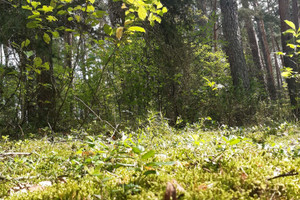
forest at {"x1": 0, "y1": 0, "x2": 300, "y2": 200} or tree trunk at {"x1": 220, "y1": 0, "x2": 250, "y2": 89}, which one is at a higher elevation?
tree trunk at {"x1": 220, "y1": 0, "x2": 250, "y2": 89}

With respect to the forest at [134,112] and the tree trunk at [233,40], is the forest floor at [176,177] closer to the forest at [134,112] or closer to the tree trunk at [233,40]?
the forest at [134,112]

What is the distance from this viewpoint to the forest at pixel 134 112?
1540mm

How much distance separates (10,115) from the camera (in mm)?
5652

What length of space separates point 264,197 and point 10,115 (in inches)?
236

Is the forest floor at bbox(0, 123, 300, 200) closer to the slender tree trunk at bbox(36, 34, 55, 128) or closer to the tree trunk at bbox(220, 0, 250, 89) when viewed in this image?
the slender tree trunk at bbox(36, 34, 55, 128)

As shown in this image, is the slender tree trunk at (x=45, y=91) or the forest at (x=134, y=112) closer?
the forest at (x=134, y=112)

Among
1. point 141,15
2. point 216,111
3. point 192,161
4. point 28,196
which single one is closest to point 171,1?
point 216,111

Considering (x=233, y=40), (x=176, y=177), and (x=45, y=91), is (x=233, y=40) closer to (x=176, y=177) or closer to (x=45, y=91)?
(x=45, y=91)

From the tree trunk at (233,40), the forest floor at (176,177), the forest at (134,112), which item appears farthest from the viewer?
the tree trunk at (233,40)

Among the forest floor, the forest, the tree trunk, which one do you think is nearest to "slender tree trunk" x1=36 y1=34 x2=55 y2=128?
the forest

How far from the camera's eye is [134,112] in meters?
6.54

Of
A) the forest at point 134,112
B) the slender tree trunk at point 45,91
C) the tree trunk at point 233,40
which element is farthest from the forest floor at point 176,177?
the tree trunk at point 233,40

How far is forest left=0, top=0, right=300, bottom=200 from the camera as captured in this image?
154 cm

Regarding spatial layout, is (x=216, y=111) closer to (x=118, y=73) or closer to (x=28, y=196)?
(x=118, y=73)
